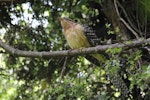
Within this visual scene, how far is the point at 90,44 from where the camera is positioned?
3.01m

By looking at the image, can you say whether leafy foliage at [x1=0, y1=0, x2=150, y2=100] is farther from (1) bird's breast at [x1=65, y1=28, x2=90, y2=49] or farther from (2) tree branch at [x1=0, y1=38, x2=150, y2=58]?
(2) tree branch at [x1=0, y1=38, x2=150, y2=58]

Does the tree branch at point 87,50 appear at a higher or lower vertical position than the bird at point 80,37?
higher

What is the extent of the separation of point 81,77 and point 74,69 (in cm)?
56

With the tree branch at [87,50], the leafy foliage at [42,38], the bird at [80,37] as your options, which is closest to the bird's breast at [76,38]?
the bird at [80,37]

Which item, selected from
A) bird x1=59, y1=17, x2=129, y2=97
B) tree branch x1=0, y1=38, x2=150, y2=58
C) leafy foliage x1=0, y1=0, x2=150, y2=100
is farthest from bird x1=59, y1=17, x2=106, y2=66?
tree branch x1=0, y1=38, x2=150, y2=58

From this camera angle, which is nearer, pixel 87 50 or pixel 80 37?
pixel 87 50

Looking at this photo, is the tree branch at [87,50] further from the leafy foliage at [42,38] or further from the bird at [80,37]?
the leafy foliage at [42,38]

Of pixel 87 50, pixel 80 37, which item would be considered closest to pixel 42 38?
pixel 80 37

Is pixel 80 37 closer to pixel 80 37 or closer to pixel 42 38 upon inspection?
pixel 80 37

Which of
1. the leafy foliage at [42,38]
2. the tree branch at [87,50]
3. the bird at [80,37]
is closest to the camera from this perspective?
the tree branch at [87,50]

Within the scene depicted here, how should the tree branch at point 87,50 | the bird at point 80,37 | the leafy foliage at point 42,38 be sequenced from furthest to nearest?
the leafy foliage at point 42,38, the bird at point 80,37, the tree branch at point 87,50

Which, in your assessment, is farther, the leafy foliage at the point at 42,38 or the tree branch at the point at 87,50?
the leafy foliage at the point at 42,38

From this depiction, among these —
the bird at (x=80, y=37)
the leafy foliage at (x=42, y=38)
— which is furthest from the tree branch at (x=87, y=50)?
the leafy foliage at (x=42, y=38)

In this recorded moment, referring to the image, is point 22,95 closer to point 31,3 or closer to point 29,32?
point 29,32
